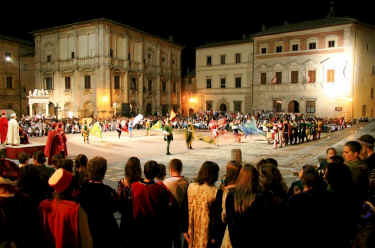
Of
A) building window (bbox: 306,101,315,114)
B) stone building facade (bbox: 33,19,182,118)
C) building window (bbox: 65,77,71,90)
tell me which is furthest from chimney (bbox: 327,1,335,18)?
building window (bbox: 65,77,71,90)

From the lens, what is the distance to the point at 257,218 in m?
3.32

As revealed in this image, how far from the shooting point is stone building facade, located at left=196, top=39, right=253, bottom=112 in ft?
155

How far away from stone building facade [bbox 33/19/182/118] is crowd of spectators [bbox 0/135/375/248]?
121 feet

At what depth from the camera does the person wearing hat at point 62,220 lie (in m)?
3.16

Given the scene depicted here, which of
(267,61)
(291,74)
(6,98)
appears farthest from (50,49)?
(291,74)

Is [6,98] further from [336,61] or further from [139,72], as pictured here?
[336,61]

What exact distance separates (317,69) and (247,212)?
4110 centimetres

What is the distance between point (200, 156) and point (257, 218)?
487 inches

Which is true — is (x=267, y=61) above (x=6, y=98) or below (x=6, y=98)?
above

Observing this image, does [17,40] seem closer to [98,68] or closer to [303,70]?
[98,68]

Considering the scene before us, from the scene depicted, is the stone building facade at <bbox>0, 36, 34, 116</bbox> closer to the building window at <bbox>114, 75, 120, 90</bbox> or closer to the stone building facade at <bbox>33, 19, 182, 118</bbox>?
the stone building facade at <bbox>33, 19, 182, 118</bbox>

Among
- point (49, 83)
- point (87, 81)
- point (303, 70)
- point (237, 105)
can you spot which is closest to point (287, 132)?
point (303, 70)

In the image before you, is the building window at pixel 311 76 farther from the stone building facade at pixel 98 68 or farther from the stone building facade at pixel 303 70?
the stone building facade at pixel 98 68

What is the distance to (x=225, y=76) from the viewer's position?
49.3 meters
